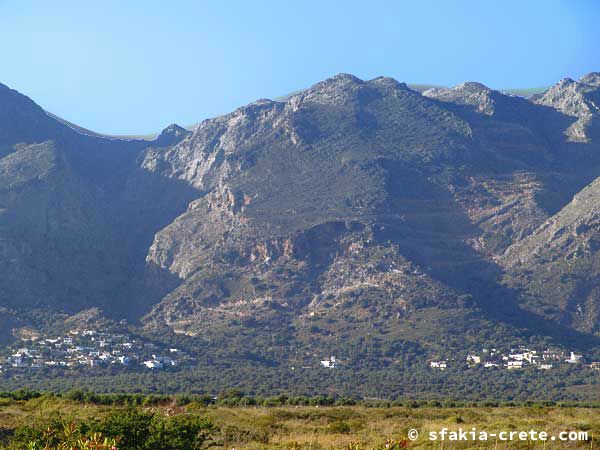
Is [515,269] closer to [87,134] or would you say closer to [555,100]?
[555,100]

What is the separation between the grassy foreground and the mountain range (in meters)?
66.9

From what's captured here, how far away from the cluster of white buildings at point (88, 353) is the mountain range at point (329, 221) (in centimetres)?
746

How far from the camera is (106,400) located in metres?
42.0

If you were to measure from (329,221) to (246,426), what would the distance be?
93.9m

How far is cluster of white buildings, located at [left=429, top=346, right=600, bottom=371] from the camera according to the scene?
94125 millimetres

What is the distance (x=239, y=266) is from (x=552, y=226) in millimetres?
43080

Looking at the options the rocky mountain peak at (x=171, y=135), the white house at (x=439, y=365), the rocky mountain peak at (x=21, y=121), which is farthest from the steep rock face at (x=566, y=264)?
the rocky mountain peak at (x=21, y=121)

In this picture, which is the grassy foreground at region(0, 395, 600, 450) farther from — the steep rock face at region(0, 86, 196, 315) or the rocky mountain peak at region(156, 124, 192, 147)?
the rocky mountain peak at region(156, 124, 192, 147)

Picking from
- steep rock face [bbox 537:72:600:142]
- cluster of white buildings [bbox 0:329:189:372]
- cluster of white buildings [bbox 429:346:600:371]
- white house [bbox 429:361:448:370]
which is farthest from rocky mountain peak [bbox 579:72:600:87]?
cluster of white buildings [bbox 0:329:189:372]

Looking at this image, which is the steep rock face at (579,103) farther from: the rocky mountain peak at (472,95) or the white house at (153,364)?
the white house at (153,364)

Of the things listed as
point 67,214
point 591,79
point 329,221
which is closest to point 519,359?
point 329,221

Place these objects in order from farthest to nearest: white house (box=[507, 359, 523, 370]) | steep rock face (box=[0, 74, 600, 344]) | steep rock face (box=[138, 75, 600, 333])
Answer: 1. steep rock face (box=[138, 75, 600, 333])
2. steep rock face (box=[0, 74, 600, 344])
3. white house (box=[507, 359, 523, 370])

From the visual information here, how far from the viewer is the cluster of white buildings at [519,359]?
309 ft

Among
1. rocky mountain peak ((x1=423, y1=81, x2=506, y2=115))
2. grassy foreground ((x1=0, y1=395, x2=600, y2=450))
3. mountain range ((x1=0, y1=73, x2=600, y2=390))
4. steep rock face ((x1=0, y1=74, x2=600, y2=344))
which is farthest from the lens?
rocky mountain peak ((x1=423, y1=81, x2=506, y2=115))
